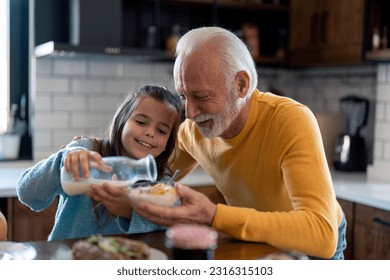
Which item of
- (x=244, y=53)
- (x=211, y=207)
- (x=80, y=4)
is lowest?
(x=211, y=207)

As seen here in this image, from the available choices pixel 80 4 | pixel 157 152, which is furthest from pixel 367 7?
pixel 157 152

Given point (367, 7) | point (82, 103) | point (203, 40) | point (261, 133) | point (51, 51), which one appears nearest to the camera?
point (203, 40)

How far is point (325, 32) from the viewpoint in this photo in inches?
113

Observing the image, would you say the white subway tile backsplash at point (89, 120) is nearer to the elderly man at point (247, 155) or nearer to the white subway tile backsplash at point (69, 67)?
the white subway tile backsplash at point (69, 67)

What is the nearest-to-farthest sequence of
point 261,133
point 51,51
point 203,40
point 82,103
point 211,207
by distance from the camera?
point 211,207, point 203,40, point 261,133, point 51,51, point 82,103

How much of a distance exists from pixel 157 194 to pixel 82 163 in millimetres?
175

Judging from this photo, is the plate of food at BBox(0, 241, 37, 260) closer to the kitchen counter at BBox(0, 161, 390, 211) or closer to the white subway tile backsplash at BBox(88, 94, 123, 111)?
the kitchen counter at BBox(0, 161, 390, 211)

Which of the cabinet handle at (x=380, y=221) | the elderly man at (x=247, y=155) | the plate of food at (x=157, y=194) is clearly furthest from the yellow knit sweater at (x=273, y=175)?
the cabinet handle at (x=380, y=221)

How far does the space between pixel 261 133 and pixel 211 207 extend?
0.39 m

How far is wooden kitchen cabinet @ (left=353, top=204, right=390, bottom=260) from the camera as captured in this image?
213cm

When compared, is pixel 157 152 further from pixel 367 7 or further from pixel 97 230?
pixel 367 7

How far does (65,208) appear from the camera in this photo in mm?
1438

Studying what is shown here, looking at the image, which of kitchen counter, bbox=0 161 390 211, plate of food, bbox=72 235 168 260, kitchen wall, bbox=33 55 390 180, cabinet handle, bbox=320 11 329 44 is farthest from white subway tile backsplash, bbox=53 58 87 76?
plate of food, bbox=72 235 168 260

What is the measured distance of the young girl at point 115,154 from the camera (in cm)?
134
